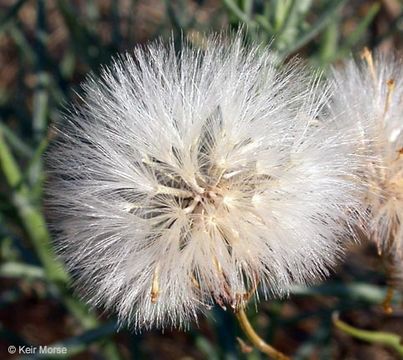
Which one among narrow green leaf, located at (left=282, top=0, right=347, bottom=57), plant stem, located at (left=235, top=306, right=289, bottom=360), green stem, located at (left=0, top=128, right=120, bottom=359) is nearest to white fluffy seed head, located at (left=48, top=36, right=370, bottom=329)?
plant stem, located at (left=235, top=306, right=289, bottom=360)

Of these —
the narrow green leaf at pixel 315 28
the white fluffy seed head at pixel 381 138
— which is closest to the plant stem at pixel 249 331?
the white fluffy seed head at pixel 381 138

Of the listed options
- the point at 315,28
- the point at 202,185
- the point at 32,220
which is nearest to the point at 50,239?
the point at 32,220

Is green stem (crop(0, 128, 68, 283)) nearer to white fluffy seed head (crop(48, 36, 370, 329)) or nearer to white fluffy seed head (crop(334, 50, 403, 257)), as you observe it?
white fluffy seed head (crop(48, 36, 370, 329))

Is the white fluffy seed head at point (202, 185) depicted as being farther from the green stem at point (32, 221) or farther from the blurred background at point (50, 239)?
the green stem at point (32, 221)

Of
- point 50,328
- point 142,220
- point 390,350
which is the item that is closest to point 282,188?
point 142,220

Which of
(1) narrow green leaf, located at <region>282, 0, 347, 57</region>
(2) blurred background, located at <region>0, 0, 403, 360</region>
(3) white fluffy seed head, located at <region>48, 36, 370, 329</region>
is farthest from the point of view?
(2) blurred background, located at <region>0, 0, 403, 360</region>

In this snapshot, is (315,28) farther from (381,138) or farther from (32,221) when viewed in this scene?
(32,221)
